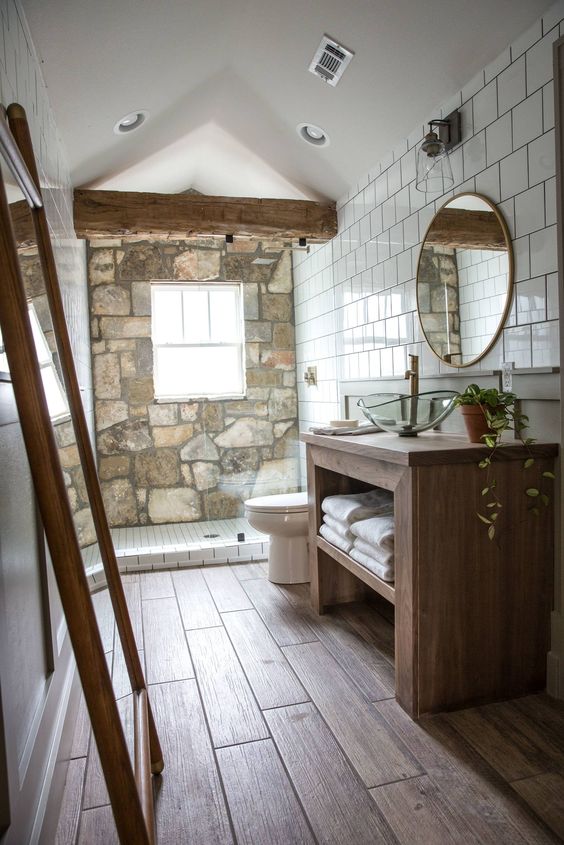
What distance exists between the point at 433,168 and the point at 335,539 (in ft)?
5.51

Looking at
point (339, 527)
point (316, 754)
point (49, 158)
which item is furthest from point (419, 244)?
point (316, 754)

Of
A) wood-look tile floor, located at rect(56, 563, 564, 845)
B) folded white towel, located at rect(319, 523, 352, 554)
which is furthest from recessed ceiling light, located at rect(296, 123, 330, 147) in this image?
wood-look tile floor, located at rect(56, 563, 564, 845)

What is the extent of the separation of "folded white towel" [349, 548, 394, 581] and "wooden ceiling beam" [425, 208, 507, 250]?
1.28 meters

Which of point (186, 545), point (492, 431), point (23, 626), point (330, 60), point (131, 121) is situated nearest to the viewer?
point (23, 626)

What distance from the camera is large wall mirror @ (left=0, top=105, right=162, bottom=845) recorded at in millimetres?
1102

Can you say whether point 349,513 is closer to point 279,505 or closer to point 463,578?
point 463,578

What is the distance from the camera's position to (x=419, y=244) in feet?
9.38

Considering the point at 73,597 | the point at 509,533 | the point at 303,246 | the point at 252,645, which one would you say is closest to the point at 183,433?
the point at 303,246

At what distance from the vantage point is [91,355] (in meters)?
4.24

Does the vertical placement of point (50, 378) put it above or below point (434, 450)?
above

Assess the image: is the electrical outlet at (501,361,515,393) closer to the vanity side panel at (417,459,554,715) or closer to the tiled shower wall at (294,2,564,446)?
the tiled shower wall at (294,2,564,446)

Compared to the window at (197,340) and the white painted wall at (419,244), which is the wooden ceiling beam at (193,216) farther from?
the window at (197,340)

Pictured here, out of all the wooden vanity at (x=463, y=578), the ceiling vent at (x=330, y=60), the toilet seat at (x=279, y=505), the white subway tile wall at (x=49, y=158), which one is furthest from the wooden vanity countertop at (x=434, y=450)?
the ceiling vent at (x=330, y=60)

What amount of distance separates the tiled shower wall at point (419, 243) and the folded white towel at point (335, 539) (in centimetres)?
89
